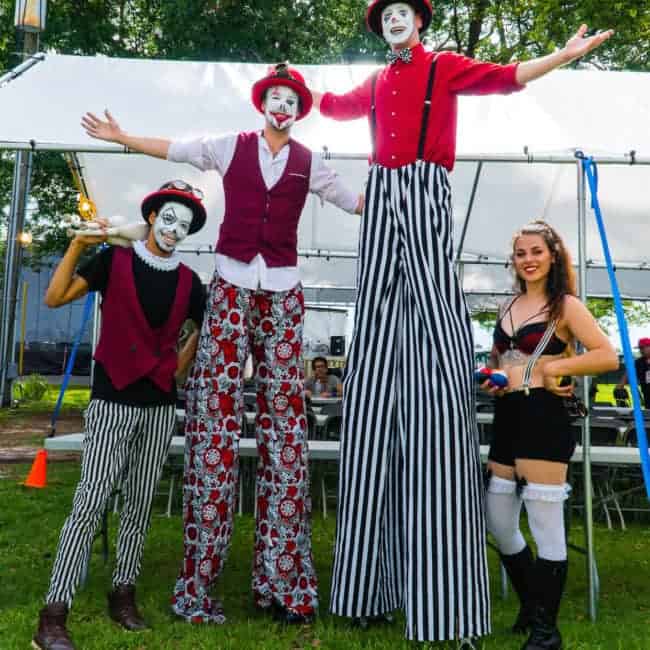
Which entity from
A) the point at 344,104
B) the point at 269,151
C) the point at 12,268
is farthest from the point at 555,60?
the point at 12,268

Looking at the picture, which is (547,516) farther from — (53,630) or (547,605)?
(53,630)

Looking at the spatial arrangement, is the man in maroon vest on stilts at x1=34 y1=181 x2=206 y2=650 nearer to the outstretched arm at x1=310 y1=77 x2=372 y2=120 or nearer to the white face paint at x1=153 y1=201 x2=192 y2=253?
the white face paint at x1=153 y1=201 x2=192 y2=253

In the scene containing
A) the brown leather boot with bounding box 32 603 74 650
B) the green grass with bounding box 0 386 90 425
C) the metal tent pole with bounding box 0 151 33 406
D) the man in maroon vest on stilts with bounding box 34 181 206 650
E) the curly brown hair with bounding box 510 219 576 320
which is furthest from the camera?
the green grass with bounding box 0 386 90 425

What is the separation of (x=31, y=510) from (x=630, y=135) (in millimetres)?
4451

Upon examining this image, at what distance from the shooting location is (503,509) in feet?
8.54

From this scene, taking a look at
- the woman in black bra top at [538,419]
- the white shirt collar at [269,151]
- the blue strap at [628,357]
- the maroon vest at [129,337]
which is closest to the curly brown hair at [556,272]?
the woman in black bra top at [538,419]

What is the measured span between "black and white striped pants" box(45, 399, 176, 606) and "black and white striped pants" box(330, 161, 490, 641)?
0.72 meters

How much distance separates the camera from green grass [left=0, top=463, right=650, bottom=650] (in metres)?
2.58

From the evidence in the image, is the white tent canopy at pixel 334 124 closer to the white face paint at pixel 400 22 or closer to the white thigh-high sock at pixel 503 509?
the white face paint at pixel 400 22

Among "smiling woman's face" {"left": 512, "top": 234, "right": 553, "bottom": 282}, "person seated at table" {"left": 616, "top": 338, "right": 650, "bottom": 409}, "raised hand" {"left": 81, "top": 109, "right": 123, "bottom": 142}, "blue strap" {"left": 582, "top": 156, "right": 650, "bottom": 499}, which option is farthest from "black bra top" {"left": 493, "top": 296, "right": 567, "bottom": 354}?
"person seated at table" {"left": 616, "top": 338, "right": 650, "bottom": 409}

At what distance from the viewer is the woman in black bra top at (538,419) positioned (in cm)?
249

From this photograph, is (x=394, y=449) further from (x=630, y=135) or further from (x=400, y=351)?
(x=630, y=135)

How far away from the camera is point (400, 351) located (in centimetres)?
262

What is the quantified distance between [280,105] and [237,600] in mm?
2110
